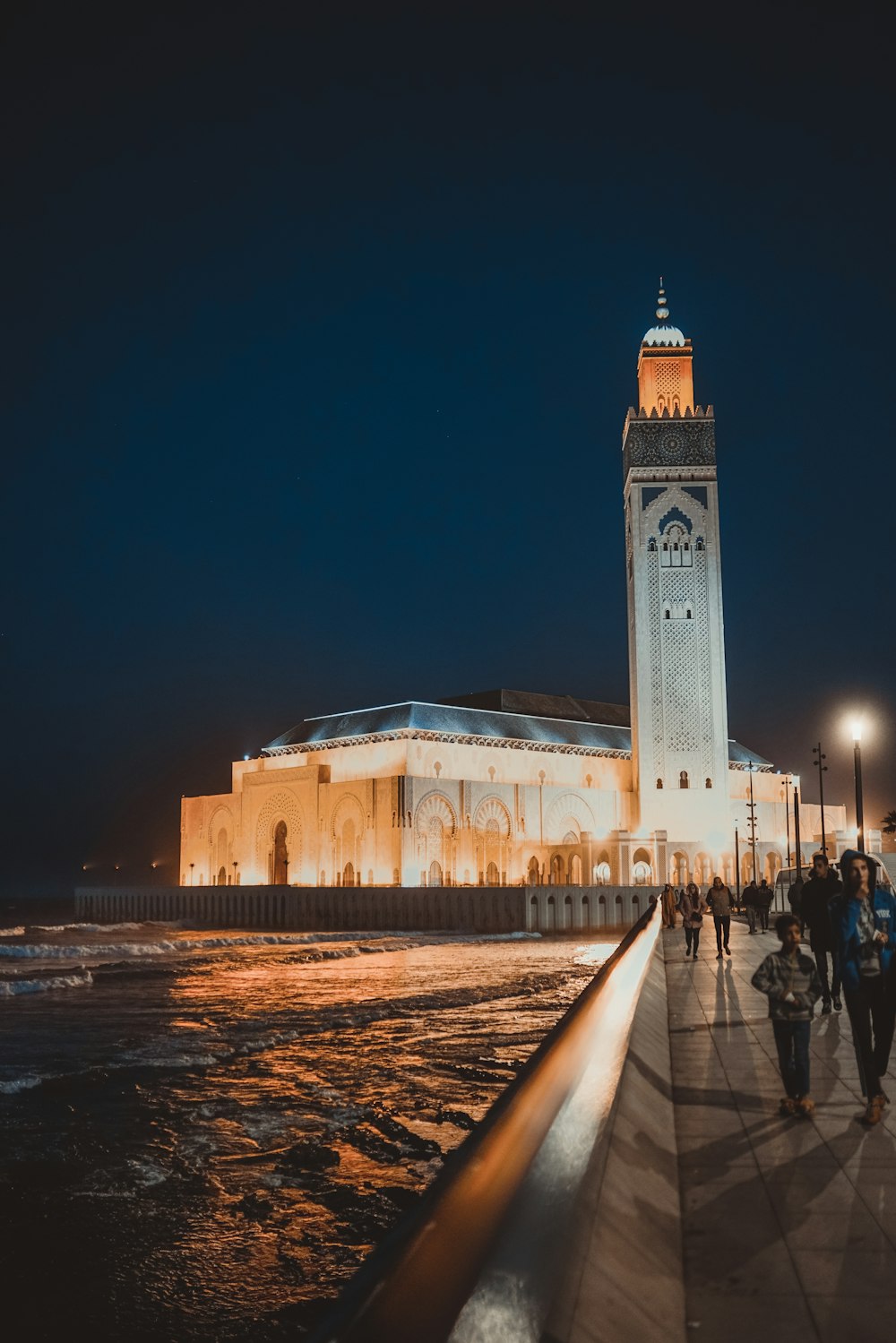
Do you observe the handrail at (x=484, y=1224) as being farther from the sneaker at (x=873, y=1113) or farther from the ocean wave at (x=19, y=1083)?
the ocean wave at (x=19, y=1083)

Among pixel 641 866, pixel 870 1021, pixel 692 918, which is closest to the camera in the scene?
pixel 870 1021

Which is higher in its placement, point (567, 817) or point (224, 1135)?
point (567, 817)


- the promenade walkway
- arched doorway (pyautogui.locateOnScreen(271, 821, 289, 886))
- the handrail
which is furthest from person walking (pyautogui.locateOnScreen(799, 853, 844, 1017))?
arched doorway (pyautogui.locateOnScreen(271, 821, 289, 886))

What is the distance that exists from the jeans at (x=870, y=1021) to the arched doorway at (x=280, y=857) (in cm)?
4828

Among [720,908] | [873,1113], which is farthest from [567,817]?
[873,1113]

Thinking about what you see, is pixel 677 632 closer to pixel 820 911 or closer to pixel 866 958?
pixel 820 911

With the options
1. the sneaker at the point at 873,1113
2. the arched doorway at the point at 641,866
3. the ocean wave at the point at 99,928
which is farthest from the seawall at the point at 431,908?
the sneaker at the point at 873,1113

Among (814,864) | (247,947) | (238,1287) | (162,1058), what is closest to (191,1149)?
(238,1287)

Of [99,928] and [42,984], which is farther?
[99,928]

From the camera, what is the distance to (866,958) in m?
6.00

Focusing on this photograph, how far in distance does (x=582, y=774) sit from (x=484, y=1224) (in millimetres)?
54202

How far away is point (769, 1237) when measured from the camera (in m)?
3.88

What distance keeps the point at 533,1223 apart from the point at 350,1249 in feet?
13.5

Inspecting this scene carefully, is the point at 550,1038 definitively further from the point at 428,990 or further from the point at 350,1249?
the point at 428,990
